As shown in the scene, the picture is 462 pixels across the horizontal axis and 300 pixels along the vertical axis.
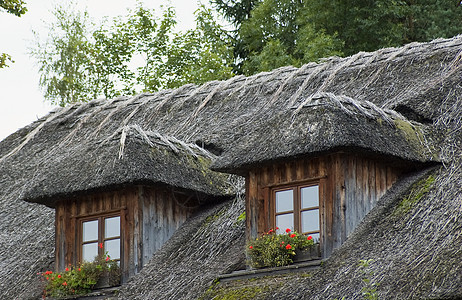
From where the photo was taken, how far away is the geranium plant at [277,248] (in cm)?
1043

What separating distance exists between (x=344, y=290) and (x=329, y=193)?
169 cm

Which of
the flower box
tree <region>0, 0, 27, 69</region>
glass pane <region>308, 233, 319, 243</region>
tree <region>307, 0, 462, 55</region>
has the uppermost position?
tree <region>307, 0, 462, 55</region>

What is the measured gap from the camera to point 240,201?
1224 cm

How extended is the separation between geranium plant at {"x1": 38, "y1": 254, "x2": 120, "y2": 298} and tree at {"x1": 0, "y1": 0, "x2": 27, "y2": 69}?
679cm

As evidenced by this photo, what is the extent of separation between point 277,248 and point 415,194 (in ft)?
5.15

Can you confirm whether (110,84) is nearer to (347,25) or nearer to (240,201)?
(347,25)

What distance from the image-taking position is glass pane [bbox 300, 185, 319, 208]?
422 inches

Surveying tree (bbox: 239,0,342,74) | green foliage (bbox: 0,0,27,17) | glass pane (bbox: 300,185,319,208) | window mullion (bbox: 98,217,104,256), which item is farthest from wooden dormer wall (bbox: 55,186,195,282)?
tree (bbox: 239,0,342,74)

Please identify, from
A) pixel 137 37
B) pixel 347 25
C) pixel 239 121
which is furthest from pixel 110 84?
pixel 239 121

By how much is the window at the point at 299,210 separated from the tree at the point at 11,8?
28.8 ft

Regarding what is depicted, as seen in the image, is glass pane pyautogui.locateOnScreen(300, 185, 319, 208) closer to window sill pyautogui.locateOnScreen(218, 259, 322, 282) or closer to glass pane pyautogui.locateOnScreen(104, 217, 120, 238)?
window sill pyautogui.locateOnScreen(218, 259, 322, 282)

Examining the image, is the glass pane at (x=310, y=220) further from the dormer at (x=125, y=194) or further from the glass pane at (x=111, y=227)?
the glass pane at (x=111, y=227)

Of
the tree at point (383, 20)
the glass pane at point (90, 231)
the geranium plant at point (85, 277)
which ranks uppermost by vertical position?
the tree at point (383, 20)

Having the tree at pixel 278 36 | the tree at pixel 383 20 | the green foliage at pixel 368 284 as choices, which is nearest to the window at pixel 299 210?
the green foliage at pixel 368 284
